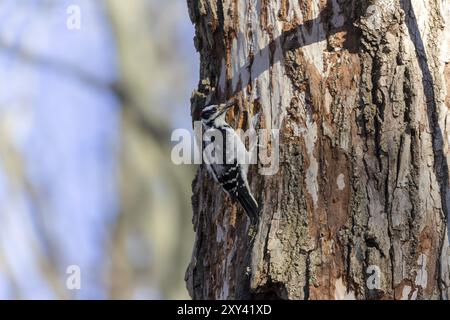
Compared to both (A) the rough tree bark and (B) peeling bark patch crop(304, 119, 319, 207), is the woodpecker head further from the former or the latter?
(B) peeling bark patch crop(304, 119, 319, 207)

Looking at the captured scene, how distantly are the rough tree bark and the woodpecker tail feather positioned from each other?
0.16ft

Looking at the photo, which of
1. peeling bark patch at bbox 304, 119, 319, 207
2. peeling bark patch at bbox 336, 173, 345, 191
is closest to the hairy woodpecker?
peeling bark patch at bbox 304, 119, 319, 207

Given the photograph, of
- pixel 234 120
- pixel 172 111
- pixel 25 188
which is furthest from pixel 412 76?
pixel 25 188

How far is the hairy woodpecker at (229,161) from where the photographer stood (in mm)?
4062

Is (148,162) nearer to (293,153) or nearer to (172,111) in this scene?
(172,111)

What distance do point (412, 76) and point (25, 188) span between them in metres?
6.94

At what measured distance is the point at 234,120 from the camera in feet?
14.5

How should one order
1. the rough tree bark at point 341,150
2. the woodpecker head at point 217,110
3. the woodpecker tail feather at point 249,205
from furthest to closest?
1. the woodpecker head at point 217,110
2. the woodpecker tail feather at point 249,205
3. the rough tree bark at point 341,150

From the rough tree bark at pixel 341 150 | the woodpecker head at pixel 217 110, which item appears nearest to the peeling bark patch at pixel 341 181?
the rough tree bark at pixel 341 150

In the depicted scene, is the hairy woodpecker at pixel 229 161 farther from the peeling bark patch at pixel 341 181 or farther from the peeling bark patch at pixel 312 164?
the peeling bark patch at pixel 341 181

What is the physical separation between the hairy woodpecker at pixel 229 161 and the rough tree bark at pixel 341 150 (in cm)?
7

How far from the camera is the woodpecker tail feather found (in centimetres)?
398
